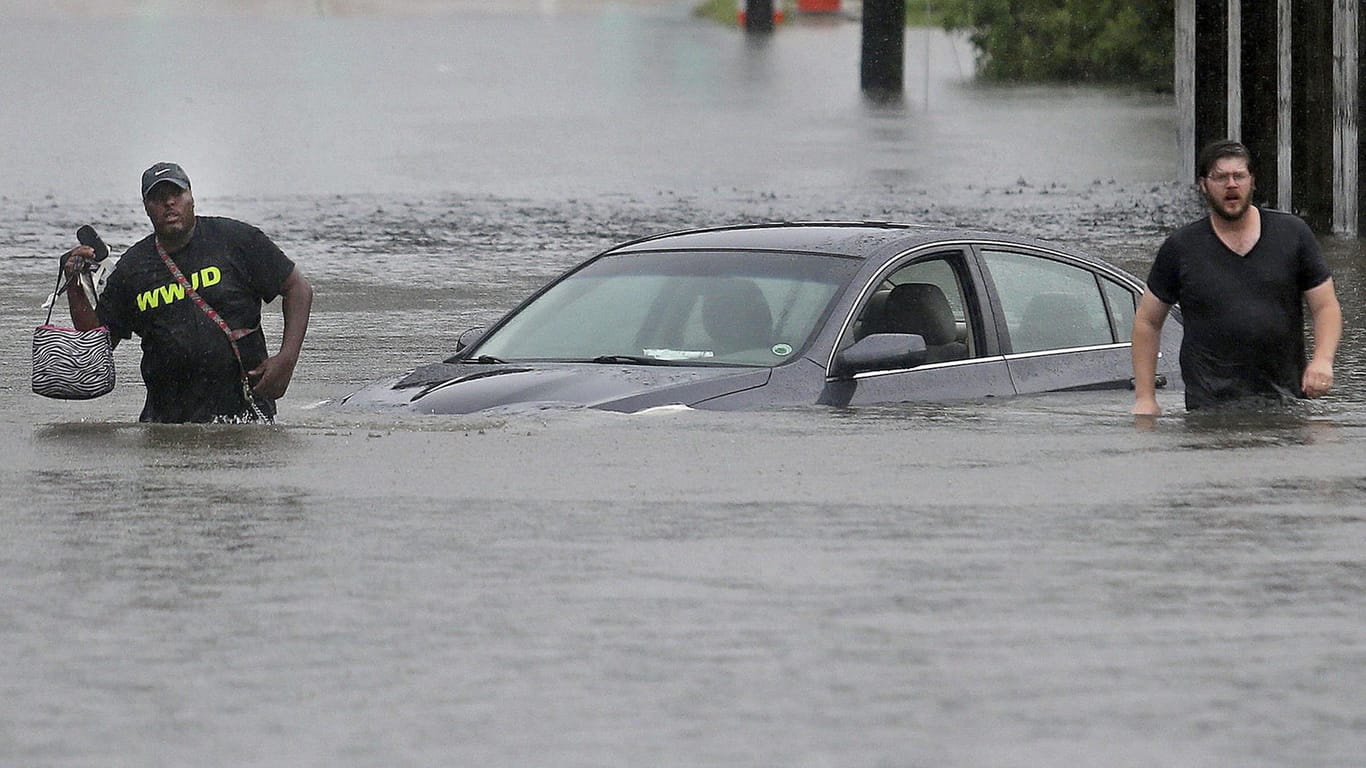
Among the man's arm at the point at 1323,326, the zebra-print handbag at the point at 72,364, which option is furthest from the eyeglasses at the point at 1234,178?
the zebra-print handbag at the point at 72,364

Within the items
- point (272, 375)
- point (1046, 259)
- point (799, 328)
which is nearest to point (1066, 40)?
point (1046, 259)

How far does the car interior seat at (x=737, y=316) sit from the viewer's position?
10.5 metres

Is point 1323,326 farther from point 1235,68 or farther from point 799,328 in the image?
point 1235,68

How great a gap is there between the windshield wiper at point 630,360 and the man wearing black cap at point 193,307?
118 cm

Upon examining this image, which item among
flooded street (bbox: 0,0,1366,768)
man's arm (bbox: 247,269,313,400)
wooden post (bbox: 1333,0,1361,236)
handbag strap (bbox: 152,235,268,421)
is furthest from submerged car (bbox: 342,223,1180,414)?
wooden post (bbox: 1333,0,1361,236)

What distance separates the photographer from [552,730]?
19.1 feet

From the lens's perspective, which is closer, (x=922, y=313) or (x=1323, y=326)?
(x=1323, y=326)

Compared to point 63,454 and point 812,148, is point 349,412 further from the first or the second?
point 812,148

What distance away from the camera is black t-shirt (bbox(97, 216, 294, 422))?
1048 cm

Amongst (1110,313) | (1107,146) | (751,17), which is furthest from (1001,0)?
(1110,313)

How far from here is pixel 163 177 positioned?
10.4 metres

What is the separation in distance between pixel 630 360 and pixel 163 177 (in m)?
1.88

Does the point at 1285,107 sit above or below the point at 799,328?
above

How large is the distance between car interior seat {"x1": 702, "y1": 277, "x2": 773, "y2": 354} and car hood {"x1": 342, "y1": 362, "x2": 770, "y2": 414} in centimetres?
21
